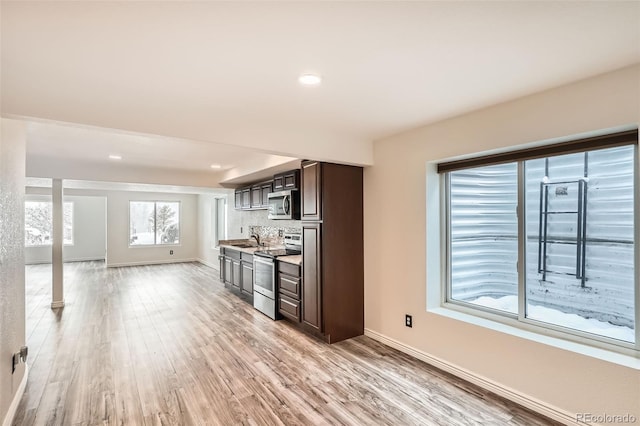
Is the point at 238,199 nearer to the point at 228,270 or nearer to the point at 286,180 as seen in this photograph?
the point at 228,270

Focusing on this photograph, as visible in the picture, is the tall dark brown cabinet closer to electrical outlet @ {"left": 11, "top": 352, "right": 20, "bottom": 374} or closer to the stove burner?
the stove burner

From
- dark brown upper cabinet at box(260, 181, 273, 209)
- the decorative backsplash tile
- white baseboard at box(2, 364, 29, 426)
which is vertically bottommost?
white baseboard at box(2, 364, 29, 426)

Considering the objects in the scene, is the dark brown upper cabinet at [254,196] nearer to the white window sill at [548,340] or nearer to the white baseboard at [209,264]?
the white baseboard at [209,264]

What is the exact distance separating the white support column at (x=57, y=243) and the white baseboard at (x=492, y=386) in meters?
5.13

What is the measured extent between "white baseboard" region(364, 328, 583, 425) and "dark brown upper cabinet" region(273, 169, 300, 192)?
2.37m

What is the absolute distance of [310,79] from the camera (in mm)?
1928

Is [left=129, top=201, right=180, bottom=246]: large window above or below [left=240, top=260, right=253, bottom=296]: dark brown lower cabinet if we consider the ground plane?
above

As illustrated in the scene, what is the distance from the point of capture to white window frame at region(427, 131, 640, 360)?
6.37 ft

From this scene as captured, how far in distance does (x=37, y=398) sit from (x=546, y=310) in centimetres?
403

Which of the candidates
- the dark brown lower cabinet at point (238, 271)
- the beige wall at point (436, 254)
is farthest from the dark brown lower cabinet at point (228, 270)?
the beige wall at point (436, 254)

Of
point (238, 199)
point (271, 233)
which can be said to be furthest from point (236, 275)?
point (238, 199)

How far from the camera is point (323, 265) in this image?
3465 millimetres

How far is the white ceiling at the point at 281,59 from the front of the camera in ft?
4.33

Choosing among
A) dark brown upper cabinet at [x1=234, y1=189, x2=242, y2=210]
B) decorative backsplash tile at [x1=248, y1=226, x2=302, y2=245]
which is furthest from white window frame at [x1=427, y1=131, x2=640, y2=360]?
dark brown upper cabinet at [x1=234, y1=189, x2=242, y2=210]
